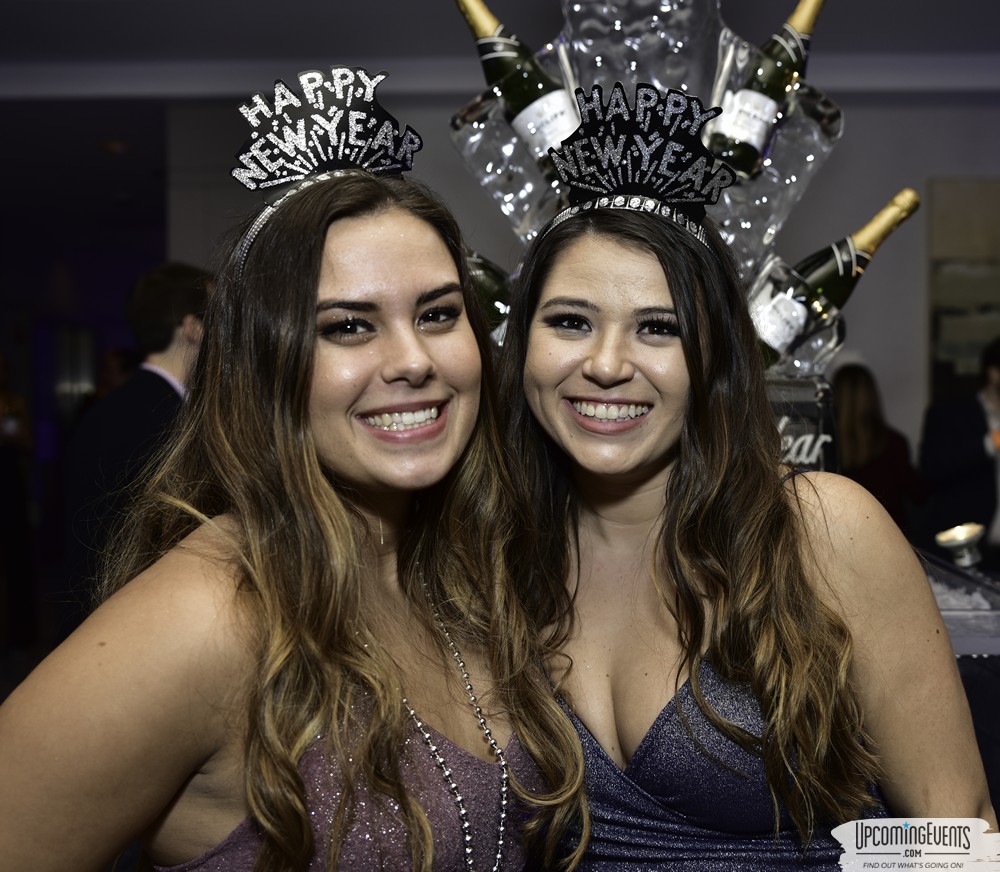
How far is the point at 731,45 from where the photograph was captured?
6.66 feet

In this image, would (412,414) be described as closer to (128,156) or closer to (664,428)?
(664,428)

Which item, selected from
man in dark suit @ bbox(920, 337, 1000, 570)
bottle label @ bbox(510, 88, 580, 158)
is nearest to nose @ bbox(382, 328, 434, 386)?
bottle label @ bbox(510, 88, 580, 158)

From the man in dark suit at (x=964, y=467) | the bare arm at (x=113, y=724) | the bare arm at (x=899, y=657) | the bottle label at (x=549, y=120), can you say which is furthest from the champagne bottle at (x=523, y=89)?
the man in dark suit at (x=964, y=467)

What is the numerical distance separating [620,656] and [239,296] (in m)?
0.76

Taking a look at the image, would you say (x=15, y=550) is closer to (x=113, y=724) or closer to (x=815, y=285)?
(x=815, y=285)

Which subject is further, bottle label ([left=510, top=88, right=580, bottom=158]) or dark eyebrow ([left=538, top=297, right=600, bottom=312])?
bottle label ([left=510, top=88, right=580, bottom=158])

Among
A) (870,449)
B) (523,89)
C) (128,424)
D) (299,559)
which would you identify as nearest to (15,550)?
(128,424)

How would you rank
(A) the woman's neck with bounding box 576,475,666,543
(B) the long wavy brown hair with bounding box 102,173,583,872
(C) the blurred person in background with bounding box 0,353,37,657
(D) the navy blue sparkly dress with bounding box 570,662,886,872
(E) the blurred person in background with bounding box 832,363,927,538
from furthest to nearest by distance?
(C) the blurred person in background with bounding box 0,353,37,657 < (E) the blurred person in background with bounding box 832,363,927,538 < (A) the woman's neck with bounding box 576,475,666,543 < (D) the navy blue sparkly dress with bounding box 570,662,886,872 < (B) the long wavy brown hair with bounding box 102,173,583,872

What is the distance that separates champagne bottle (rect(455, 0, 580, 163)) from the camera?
190cm

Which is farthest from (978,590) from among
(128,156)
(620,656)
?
(128,156)

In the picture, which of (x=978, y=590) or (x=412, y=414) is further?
(x=978, y=590)

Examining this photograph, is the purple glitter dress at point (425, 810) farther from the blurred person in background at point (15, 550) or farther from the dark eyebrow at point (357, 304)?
the blurred person in background at point (15, 550)

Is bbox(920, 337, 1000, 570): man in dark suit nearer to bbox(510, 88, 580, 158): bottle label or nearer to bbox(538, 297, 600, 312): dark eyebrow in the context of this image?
bbox(510, 88, 580, 158): bottle label

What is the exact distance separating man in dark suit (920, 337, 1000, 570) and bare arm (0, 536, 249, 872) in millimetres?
3020
